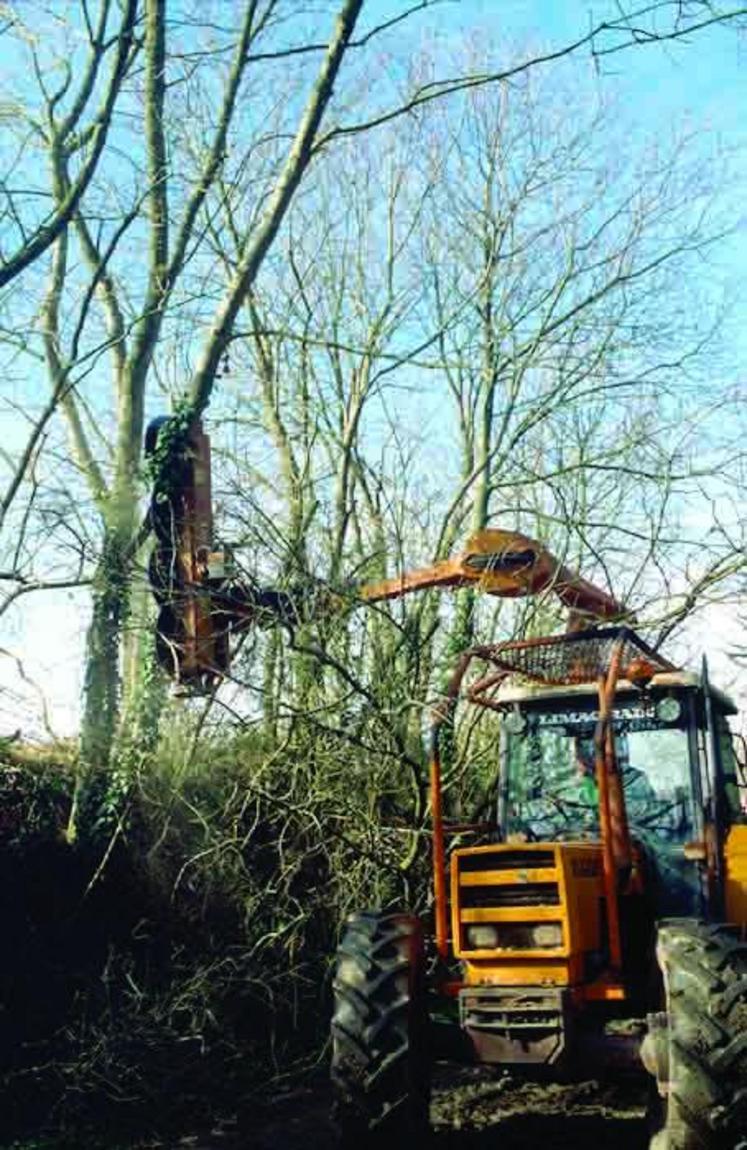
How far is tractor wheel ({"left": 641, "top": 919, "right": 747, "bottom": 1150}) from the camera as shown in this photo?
6.02 metres

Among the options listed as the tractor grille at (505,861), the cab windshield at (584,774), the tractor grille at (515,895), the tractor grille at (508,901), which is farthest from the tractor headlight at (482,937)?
the cab windshield at (584,774)

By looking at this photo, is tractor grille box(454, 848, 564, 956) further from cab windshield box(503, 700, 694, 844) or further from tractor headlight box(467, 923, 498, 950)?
cab windshield box(503, 700, 694, 844)

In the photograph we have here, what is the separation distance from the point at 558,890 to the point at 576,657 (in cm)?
199

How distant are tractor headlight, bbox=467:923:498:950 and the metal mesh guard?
156 cm

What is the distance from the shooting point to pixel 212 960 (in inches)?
378

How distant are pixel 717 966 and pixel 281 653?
4742 millimetres

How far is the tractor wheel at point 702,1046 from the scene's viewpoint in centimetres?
602

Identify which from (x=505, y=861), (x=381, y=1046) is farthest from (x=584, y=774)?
(x=381, y=1046)

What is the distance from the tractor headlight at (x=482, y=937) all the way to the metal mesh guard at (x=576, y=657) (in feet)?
5.11

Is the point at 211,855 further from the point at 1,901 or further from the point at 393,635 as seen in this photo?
the point at 393,635

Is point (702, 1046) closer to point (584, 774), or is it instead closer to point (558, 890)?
point (558, 890)

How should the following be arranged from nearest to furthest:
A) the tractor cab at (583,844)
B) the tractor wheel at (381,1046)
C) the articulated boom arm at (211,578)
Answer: the tractor wheel at (381,1046) < the tractor cab at (583,844) < the articulated boom arm at (211,578)

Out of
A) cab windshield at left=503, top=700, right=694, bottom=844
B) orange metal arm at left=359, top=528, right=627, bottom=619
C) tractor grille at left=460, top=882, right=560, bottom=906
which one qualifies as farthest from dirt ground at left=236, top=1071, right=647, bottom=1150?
orange metal arm at left=359, top=528, right=627, bottom=619

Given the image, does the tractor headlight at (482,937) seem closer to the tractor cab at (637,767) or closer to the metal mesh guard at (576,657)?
the tractor cab at (637,767)
